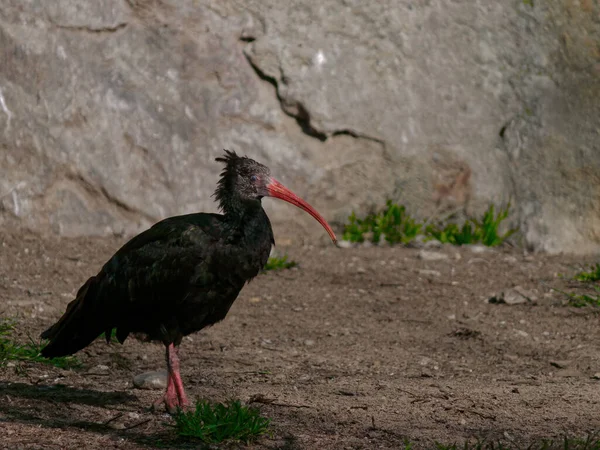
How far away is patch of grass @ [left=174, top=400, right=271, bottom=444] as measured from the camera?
14.5ft

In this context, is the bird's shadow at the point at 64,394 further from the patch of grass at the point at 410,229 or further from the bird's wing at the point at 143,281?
the patch of grass at the point at 410,229

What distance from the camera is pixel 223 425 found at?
175 inches

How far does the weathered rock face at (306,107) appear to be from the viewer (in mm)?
8438

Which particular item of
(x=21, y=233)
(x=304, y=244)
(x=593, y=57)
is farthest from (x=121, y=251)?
(x=593, y=57)

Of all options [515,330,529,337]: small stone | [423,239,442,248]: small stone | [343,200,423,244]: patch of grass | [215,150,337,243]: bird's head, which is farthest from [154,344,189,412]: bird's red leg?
[423,239,442,248]: small stone

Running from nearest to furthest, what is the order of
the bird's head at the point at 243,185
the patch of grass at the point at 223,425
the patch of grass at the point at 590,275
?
the patch of grass at the point at 223,425 < the bird's head at the point at 243,185 < the patch of grass at the point at 590,275

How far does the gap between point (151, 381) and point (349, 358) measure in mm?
1409

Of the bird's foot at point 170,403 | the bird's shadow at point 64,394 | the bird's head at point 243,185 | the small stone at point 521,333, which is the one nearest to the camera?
the bird's foot at point 170,403

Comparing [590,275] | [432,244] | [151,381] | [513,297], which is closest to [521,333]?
[513,297]

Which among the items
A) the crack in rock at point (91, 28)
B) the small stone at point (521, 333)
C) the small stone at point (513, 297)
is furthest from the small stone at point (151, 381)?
the crack in rock at point (91, 28)

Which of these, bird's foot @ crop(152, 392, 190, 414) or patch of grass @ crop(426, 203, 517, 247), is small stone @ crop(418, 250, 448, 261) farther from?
bird's foot @ crop(152, 392, 190, 414)

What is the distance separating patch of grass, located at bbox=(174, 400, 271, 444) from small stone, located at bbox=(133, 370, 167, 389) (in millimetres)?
975

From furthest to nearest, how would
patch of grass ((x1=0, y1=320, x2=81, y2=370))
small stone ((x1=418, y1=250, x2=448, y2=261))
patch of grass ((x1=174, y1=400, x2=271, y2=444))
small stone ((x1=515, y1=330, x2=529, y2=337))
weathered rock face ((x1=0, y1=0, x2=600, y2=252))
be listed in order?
small stone ((x1=418, y1=250, x2=448, y2=261)) → weathered rock face ((x1=0, y1=0, x2=600, y2=252)) → small stone ((x1=515, y1=330, x2=529, y2=337)) → patch of grass ((x1=0, y1=320, x2=81, y2=370)) → patch of grass ((x1=174, y1=400, x2=271, y2=444))

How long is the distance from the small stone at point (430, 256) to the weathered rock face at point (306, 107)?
61 centimetres
